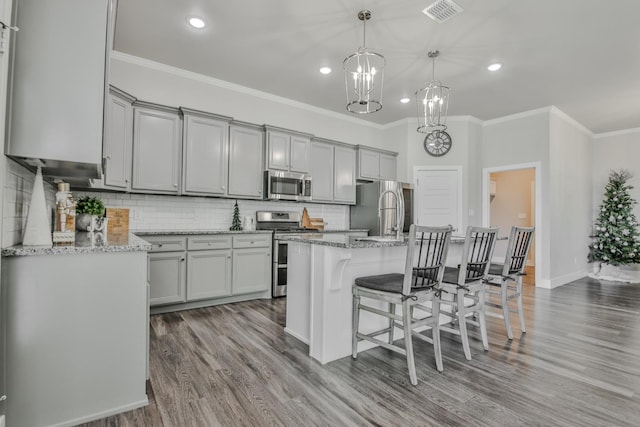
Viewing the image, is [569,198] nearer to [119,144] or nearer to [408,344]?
[408,344]

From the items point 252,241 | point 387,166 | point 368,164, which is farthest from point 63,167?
point 387,166

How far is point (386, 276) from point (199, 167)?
8.81 ft

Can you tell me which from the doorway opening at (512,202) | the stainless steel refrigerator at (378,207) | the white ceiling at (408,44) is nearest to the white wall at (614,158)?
the doorway opening at (512,202)

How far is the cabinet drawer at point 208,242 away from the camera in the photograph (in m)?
3.65

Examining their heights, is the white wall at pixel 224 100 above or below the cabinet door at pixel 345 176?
above

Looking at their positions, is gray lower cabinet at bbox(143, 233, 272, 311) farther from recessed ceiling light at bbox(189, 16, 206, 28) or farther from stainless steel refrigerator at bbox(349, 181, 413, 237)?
recessed ceiling light at bbox(189, 16, 206, 28)

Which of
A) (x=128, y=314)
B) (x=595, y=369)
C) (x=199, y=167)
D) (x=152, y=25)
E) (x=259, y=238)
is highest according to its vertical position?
(x=152, y=25)

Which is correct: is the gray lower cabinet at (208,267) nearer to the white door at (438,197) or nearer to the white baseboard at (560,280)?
the white door at (438,197)

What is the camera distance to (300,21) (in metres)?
3.13

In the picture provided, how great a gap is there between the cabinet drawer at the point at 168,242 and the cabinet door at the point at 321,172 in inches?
82.8

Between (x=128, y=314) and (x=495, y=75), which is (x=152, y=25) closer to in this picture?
(x=128, y=314)

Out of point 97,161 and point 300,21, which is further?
point 300,21

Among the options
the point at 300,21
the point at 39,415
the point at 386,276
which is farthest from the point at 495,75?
the point at 39,415

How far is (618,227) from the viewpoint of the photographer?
6.02 metres
